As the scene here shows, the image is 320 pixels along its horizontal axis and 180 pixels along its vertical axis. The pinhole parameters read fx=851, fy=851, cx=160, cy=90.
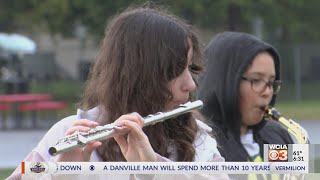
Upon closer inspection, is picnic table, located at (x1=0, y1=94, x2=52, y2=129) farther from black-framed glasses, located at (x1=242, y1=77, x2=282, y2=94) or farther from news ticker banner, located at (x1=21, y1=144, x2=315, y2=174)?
news ticker banner, located at (x1=21, y1=144, x2=315, y2=174)

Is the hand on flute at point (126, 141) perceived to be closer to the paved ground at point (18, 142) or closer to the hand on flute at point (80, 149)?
the hand on flute at point (80, 149)

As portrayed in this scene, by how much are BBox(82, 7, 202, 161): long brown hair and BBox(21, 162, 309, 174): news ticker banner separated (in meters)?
0.40

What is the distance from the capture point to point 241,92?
3.31 metres

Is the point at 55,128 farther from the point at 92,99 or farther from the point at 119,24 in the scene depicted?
the point at 119,24

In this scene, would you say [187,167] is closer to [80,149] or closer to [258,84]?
[80,149]

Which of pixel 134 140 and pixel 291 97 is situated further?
pixel 291 97

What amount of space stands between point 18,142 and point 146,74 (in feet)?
42.7

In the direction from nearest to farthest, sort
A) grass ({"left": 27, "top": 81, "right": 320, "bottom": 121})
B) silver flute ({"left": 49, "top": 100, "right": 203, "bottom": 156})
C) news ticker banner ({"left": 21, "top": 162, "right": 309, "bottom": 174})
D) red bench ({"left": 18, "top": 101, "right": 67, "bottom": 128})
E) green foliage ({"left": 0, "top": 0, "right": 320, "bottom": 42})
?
1. news ticker banner ({"left": 21, "top": 162, "right": 309, "bottom": 174})
2. silver flute ({"left": 49, "top": 100, "right": 203, "bottom": 156})
3. red bench ({"left": 18, "top": 101, "right": 67, "bottom": 128})
4. grass ({"left": 27, "top": 81, "right": 320, "bottom": 121})
5. green foliage ({"left": 0, "top": 0, "right": 320, "bottom": 42})

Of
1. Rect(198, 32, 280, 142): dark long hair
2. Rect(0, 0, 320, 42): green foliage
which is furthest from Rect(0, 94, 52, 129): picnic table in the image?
Rect(198, 32, 280, 142): dark long hair

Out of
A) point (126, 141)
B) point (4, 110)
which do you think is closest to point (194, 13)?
point (4, 110)

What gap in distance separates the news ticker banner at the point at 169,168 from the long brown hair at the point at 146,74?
0.40m

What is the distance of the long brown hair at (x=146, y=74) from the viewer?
7.44 ft

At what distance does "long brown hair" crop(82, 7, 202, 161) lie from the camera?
89.3 inches

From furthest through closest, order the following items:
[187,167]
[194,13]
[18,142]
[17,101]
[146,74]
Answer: [194,13], [17,101], [18,142], [146,74], [187,167]
